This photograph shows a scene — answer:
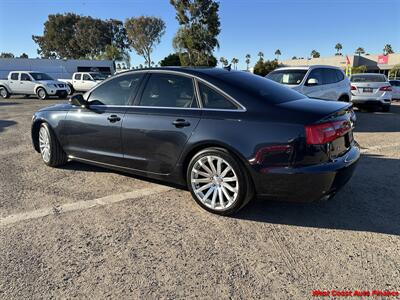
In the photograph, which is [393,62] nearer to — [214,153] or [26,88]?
[26,88]

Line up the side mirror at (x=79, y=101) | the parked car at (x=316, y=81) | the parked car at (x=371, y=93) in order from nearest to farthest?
the side mirror at (x=79, y=101), the parked car at (x=316, y=81), the parked car at (x=371, y=93)

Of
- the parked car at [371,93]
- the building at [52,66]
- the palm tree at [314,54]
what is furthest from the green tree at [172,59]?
the palm tree at [314,54]

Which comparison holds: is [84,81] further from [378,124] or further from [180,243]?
[180,243]

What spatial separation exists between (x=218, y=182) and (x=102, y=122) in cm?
189

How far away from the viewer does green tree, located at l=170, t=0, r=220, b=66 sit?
41562 mm

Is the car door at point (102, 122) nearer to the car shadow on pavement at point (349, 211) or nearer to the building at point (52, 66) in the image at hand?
the car shadow on pavement at point (349, 211)

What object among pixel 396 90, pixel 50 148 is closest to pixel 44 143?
pixel 50 148

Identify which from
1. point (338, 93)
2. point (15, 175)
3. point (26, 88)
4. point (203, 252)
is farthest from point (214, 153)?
point (26, 88)

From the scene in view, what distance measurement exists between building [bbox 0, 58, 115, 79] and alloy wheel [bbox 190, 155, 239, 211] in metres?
37.5

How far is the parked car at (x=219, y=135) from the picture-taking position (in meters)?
3.32

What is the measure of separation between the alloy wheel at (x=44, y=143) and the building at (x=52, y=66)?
1361 inches

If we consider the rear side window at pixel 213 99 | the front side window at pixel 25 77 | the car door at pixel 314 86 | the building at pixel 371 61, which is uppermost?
the building at pixel 371 61

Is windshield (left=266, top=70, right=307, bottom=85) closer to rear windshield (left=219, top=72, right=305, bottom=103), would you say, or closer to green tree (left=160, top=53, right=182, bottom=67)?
rear windshield (left=219, top=72, right=305, bottom=103)

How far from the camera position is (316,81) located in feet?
29.2
